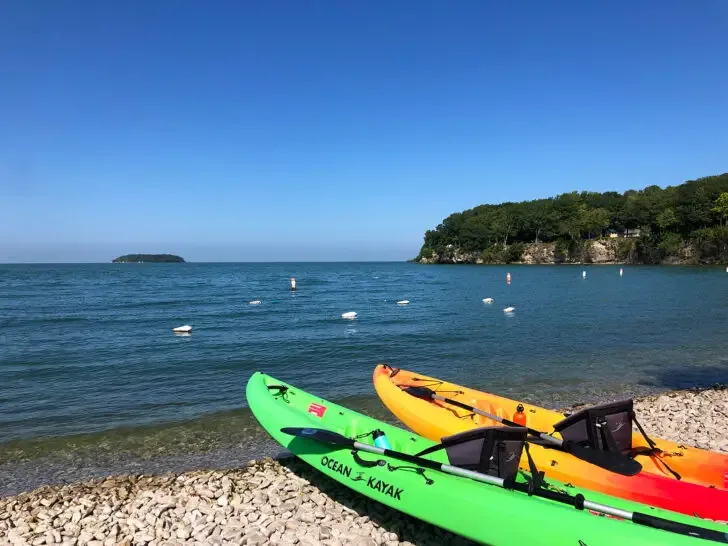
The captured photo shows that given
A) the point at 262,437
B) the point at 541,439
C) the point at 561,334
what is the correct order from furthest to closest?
the point at 561,334, the point at 262,437, the point at 541,439

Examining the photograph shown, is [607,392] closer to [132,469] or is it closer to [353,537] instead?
[353,537]

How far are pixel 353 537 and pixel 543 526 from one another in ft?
6.91

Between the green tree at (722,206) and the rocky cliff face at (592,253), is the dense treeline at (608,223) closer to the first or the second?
the green tree at (722,206)

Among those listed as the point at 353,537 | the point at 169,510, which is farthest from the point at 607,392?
the point at 169,510

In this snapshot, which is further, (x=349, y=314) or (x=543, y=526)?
(x=349, y=314)

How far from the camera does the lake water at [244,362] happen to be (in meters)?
8.34

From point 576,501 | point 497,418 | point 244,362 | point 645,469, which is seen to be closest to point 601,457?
point 645,469

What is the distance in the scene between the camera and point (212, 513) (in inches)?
217

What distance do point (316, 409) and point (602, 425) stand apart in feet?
14.3

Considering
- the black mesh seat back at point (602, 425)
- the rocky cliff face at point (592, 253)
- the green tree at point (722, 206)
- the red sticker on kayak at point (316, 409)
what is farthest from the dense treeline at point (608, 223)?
the red sticker on kayak at point (316, 409)

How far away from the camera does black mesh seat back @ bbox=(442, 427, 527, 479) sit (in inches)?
194

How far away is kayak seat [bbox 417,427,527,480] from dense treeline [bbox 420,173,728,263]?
9055 cm

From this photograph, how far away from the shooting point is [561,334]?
19.9m

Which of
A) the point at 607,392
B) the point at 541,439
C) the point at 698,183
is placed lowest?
the point at 607,392
